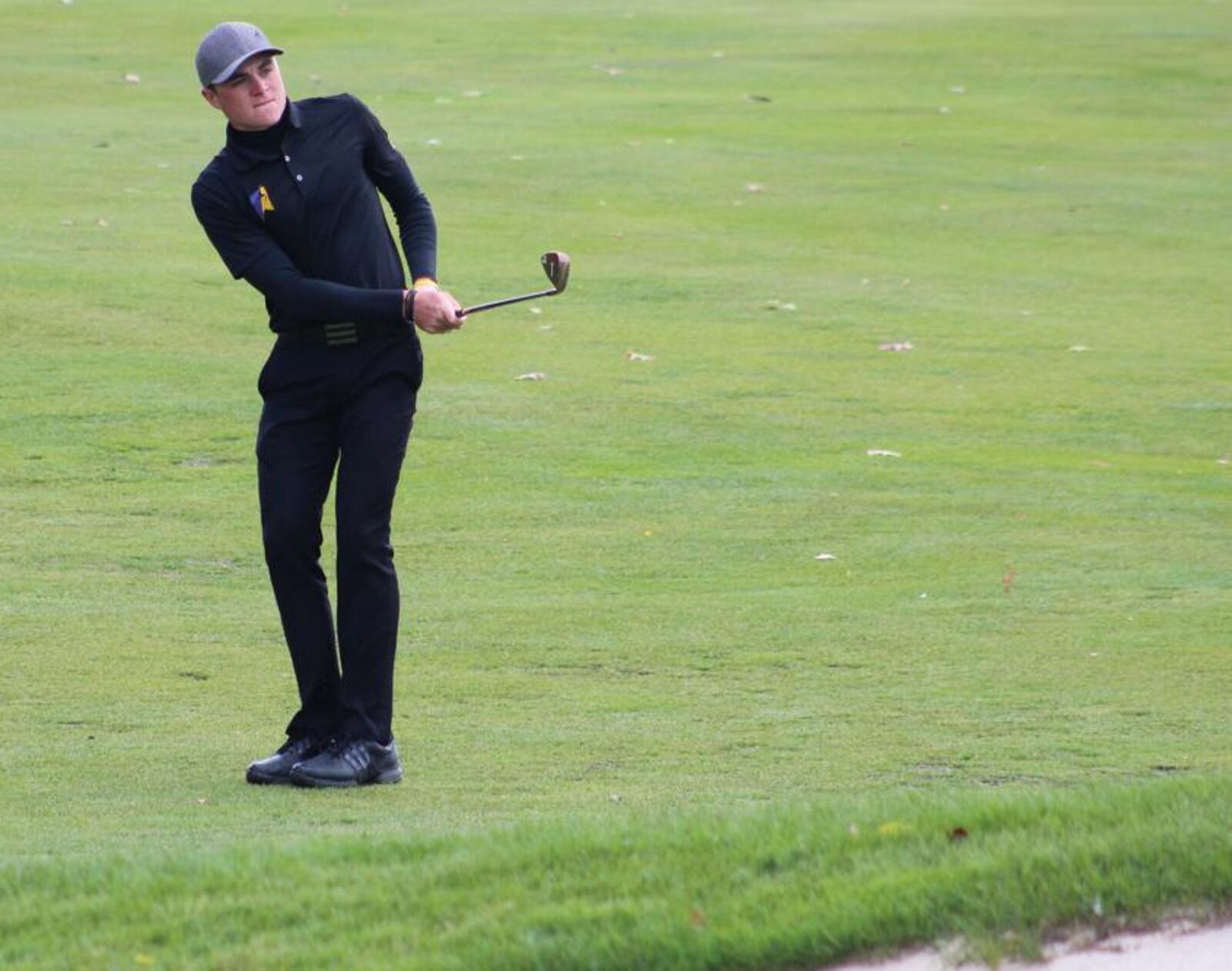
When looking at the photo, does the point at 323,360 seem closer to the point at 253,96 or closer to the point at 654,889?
the point at 253,96

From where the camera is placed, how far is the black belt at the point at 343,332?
23.3 ft

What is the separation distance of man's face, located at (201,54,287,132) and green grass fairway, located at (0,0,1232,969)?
76.1 inches

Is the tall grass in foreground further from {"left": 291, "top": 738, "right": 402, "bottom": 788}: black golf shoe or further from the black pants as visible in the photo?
the black pants

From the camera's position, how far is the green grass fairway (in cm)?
551

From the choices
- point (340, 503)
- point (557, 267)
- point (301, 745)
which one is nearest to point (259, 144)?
point (557, 267)

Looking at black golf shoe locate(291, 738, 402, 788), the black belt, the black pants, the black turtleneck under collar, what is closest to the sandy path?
black golf shoe locate(291, 738, 402, 788)

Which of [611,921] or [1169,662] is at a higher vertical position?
[611,921]

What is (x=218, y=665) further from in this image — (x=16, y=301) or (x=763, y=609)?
(x=16, y=301)

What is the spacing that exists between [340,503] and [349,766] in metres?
0.77

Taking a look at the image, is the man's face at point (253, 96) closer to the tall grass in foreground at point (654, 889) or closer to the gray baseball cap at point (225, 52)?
the gray baseball cap at point (225, 52)

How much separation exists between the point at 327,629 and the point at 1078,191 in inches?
642

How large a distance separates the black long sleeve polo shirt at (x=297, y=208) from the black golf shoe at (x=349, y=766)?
124cm

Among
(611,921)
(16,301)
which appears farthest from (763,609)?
(16,301)

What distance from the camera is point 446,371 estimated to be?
1511 centimetres
